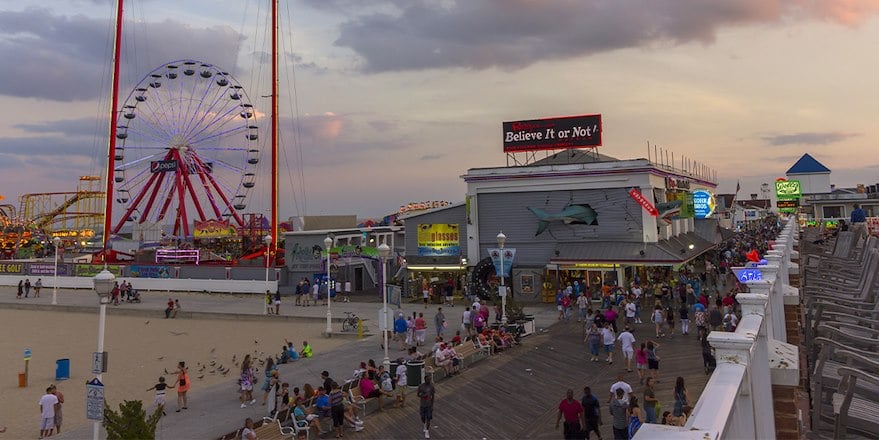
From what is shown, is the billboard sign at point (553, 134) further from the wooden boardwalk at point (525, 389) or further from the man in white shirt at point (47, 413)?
the man in white shirt at point (47, 413)

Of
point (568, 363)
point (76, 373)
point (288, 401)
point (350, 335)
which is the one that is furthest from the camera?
point (350, 335)

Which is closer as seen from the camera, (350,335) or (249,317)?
(350,335)

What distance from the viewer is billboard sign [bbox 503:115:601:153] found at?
3541cm

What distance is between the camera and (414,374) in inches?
596

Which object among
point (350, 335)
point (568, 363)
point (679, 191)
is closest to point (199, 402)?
point (350, 335)

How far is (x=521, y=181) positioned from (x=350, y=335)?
15518mm

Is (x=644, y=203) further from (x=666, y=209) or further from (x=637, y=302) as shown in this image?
(x=637, y=302)

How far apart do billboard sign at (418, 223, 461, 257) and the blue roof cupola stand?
90975 millimetres

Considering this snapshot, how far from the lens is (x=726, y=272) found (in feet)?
113

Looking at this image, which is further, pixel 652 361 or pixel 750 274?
pixel 652 361

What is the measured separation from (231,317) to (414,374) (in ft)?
64.5

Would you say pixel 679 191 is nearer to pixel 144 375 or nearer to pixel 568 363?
pixel 568 363

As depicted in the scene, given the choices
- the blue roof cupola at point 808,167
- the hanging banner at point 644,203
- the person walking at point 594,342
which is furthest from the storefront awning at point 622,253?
the blue roof cupola at point 808,167

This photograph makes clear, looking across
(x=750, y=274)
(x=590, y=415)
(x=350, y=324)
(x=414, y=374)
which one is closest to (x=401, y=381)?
(x=414, y=374)
